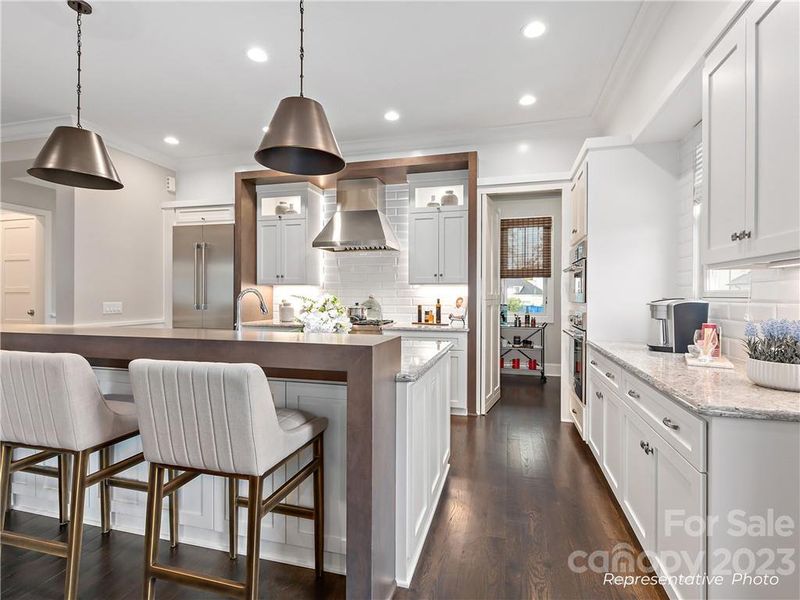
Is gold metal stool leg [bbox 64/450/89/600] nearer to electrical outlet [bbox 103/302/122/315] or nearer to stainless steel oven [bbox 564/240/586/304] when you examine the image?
stainless steel oven [bbox 564/240/586/304]

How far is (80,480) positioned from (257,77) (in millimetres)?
3176

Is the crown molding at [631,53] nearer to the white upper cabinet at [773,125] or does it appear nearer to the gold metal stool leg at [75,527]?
the white upper cabinet at [773,125]

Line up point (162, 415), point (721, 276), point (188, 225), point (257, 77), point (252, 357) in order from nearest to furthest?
point (162, 415) → point (252, 357) → point (721, 276) → point (257, 77) → point (188, 225)

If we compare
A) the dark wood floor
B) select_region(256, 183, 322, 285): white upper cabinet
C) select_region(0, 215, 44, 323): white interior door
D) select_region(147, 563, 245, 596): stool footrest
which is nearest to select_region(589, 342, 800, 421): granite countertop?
the dark wood floor

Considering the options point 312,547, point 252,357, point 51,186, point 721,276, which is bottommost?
point 312,547

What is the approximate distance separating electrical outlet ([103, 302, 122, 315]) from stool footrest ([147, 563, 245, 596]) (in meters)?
4.07

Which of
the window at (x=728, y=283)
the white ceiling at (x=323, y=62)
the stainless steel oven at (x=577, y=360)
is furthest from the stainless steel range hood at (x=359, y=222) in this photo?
the window at (x=728, y=283)

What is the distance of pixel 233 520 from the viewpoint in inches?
70.9

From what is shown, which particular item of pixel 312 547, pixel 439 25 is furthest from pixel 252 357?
pixel 439 25

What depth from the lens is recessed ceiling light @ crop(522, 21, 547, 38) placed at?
8.86 ft

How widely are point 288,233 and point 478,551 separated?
411 centimetres

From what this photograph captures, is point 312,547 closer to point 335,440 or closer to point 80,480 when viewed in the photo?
point 335,440

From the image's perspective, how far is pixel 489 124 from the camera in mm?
4285

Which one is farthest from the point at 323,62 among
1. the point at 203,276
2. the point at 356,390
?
the point at 203,276
